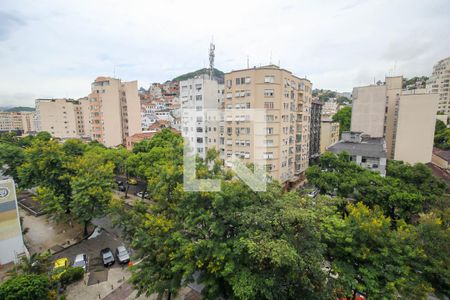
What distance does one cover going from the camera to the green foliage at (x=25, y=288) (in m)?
8.79

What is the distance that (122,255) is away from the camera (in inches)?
553

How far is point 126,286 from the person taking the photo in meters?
11.9

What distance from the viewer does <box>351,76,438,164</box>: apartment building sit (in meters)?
24.4

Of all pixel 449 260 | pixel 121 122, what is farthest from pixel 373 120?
pixel 121 122

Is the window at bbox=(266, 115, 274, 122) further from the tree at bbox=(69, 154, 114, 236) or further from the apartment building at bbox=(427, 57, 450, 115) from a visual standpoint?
the apartment building at bbox=(427, 57, 450, 115)

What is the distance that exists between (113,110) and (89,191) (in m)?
27.5

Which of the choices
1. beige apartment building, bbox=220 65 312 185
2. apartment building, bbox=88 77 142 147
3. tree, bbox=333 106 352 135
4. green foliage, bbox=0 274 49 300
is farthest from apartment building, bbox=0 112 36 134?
tree, bbox=333 106 352 135

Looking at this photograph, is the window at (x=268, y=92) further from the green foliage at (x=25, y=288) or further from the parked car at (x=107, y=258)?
the green foliage at (x=25, y=288)

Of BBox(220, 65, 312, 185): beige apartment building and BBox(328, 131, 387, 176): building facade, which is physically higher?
BBox(220, 65, 312, 185): beige apartment building

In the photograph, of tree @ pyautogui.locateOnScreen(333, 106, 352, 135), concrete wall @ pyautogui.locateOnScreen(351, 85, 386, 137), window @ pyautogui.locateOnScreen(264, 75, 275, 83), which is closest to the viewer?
window @ pyautogui.locateOnScreen(264, 75, 275, 83)

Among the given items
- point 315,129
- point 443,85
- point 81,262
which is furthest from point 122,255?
point 443,85

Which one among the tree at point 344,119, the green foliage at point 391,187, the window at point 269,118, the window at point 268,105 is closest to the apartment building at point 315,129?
the tree at point 344,119

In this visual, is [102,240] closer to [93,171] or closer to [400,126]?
[93,171]

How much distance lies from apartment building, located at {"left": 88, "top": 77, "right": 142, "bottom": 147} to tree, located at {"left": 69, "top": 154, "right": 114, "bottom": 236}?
24.1 metres
